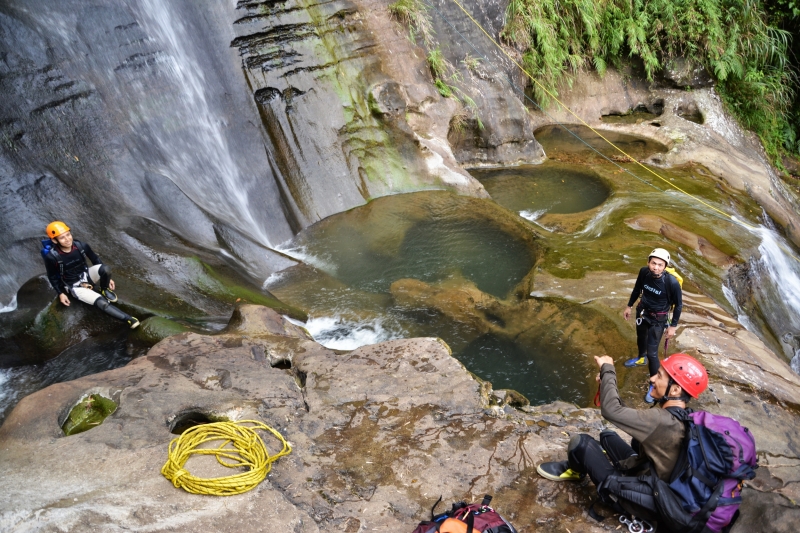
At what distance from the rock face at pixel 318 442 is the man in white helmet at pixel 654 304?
0.71 metres

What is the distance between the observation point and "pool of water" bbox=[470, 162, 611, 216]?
441 inches

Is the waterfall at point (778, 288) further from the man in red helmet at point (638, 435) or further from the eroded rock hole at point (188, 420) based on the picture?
the eroded rock hole at point (188, 420)

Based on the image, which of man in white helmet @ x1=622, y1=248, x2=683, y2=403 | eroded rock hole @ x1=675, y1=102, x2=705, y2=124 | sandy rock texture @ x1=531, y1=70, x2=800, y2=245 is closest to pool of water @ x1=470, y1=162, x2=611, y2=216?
sandy rock texture @ x1=531, y1=70, x2=800, y2=245

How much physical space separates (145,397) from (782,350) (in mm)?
8715

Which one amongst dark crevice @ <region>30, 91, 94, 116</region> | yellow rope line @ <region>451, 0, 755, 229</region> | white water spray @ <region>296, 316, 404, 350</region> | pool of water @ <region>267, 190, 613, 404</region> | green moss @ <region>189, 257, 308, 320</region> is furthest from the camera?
yellow rope line @ <region>451, 0, 755, 229</region>

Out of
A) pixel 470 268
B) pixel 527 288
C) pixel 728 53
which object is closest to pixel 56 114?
pixel 470 268

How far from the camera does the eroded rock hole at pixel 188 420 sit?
185 inches

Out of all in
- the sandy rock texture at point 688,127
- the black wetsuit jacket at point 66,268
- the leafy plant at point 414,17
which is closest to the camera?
the black wetsuit jacket at point 66,268

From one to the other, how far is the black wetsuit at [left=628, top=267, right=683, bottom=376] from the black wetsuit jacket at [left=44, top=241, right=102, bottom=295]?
5.90 meters

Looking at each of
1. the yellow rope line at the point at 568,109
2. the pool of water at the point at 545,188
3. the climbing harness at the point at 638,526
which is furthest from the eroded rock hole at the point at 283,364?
the yellow rope line at the point at 568,109

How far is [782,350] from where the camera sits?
8500mm

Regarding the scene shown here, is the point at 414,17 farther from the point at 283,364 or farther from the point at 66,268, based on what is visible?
the point at 283,364

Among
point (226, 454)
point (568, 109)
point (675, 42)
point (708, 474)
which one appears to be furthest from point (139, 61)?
point (675, 42)

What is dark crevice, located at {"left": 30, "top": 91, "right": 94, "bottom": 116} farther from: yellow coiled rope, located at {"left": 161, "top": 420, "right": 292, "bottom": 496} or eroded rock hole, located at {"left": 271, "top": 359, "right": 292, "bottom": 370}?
yellow coiled rope, located at {"left": 161, "top": 420, "right": 292, "bottom": 496}
